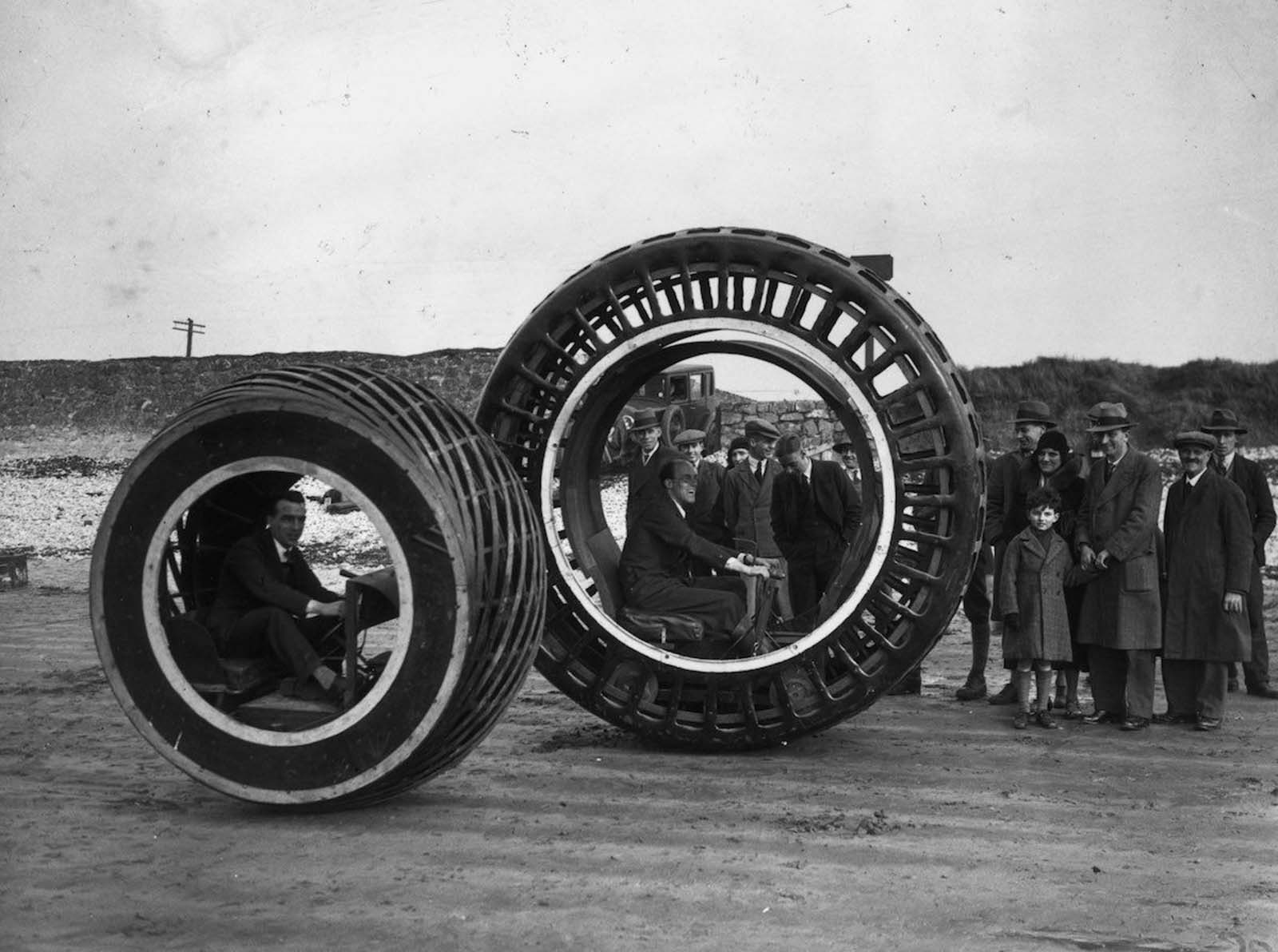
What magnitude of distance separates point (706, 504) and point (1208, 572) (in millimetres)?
3955

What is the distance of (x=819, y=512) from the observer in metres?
9.49

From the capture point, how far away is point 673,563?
7.62m

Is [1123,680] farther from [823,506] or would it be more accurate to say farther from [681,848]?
[681,848]

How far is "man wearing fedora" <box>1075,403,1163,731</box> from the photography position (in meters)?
7.68

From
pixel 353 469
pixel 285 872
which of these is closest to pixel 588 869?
pixel 285 872

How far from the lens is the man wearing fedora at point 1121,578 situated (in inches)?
302

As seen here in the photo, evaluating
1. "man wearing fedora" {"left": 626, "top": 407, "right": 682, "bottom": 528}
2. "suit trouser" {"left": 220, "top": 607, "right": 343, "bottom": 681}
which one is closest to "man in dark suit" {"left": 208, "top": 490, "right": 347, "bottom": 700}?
"suit trouser" {"left": 220, "top": 607, "right": 343, "bottom": 681}

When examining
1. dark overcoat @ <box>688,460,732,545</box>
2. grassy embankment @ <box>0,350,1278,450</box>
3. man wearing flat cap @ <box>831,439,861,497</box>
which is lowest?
dark overcoat @ <box>688,460,732,545</box>

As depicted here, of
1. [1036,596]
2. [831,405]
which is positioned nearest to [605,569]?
[831,405]

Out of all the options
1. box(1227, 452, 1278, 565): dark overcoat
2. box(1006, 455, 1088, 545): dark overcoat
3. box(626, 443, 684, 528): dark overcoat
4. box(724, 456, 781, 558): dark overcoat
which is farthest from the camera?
box(724, 456, 781, 558): dark overcoat

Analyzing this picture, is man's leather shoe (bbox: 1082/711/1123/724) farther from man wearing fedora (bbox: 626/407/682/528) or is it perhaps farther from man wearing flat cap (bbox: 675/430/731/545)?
man wearing flat cap (bbox: 675/430/731/545)

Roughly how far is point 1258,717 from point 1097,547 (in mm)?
1381

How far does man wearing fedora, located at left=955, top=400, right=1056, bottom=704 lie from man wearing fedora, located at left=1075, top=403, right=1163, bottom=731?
609 mm

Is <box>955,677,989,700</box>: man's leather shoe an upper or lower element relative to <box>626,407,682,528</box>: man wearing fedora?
lower
